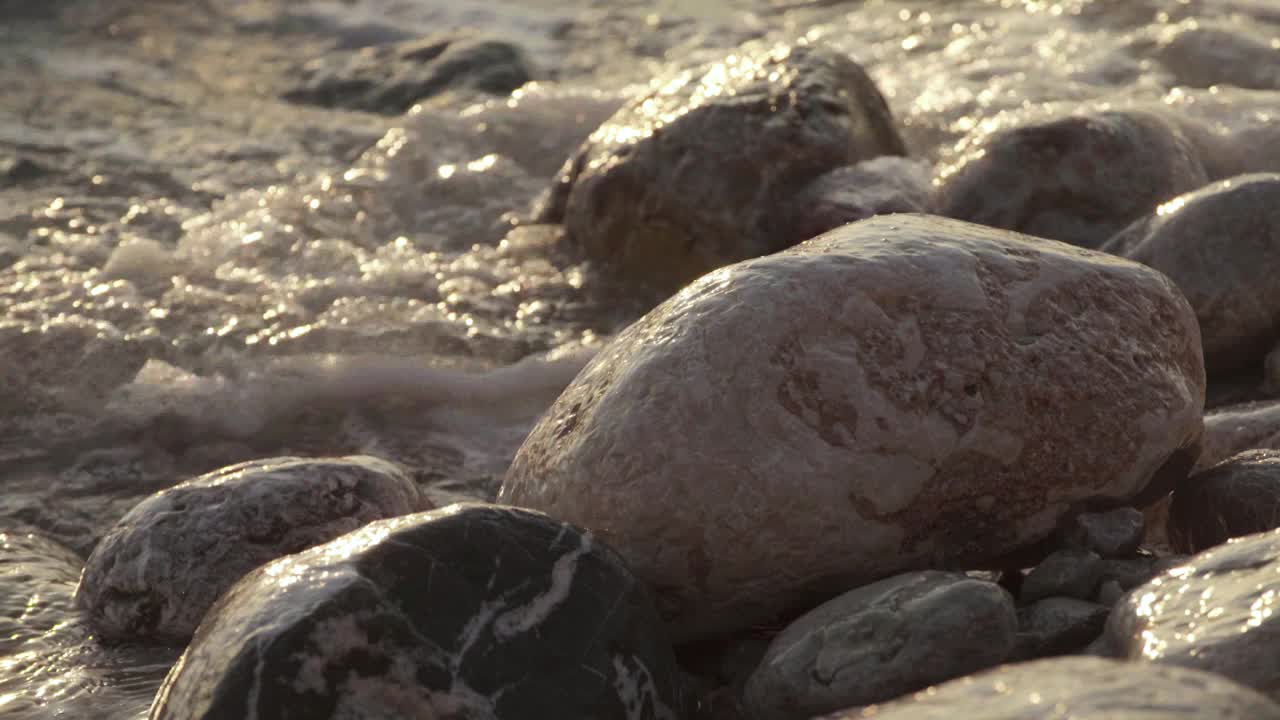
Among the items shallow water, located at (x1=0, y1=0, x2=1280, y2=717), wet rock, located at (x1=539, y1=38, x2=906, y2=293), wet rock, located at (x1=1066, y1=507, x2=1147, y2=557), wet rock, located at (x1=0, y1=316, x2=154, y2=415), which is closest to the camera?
wet rock, located at (x1=1066, y1=507, x2=1147, y2=557)

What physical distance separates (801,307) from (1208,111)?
4299mm

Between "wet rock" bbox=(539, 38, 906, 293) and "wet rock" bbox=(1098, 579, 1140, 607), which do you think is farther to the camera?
"wet rock" bbox=(539, 38, 906, 293)

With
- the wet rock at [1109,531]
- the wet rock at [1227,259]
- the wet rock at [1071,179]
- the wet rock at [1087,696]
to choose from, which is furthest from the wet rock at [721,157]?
the wet rock at [1087,696]

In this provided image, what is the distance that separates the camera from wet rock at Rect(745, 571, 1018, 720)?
2322 mm

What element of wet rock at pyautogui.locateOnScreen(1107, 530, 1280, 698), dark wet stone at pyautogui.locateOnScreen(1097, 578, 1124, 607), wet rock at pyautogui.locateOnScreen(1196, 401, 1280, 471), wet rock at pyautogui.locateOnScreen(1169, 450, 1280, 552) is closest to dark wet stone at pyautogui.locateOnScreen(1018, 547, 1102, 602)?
dark wet stone at pyautogui.locateOnScreen(1097, 578, 1124, 607)

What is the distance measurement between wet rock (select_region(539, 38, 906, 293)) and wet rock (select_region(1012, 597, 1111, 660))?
2883 mm

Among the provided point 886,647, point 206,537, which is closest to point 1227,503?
point 886,647

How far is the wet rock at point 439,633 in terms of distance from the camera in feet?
7.39

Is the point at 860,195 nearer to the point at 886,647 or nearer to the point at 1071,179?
the point at 1071,179

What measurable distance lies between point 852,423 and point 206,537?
147 cm

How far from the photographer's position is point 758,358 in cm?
271

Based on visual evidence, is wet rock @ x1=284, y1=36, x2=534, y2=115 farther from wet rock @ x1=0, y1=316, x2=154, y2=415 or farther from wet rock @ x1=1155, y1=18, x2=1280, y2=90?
wet rock @ x1=1155, y1=18, x2=1280, y2=90

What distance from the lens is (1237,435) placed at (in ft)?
11.2

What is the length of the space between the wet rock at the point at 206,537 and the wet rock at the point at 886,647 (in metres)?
1.21
